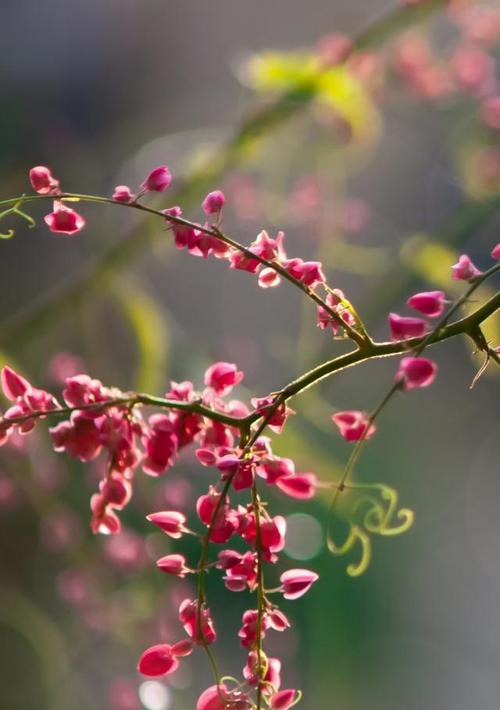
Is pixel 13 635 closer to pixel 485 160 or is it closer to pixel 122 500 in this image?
pixel 485 160

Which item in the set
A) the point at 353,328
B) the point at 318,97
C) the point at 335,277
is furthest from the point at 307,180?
the point at 353,328

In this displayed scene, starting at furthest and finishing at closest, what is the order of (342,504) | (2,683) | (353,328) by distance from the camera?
1. (2,683)
2. (342,504)
3. (353,328)

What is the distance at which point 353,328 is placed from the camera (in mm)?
293

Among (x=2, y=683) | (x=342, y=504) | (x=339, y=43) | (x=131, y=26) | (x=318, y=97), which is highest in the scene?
(x=131, y=26)

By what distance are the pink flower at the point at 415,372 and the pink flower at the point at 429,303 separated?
28 mm

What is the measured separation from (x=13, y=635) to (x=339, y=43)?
75 cm

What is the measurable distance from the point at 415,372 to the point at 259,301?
1321 mm

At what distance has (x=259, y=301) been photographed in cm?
158

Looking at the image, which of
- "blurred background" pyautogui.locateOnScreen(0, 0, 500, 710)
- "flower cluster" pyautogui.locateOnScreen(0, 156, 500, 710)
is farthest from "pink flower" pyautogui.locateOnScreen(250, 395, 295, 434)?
"blurred background" pyautogui.locateOnScreen(0, 0, 500, 710)

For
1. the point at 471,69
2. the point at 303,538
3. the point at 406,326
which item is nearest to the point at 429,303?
the point at 406,326

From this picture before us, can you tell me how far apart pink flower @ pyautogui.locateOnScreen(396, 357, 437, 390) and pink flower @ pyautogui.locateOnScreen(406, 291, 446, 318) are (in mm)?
28

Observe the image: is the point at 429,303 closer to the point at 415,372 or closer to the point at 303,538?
the point at 415,372

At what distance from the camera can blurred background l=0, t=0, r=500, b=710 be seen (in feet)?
2.55

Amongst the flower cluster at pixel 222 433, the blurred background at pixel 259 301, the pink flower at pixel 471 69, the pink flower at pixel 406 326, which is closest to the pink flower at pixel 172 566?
the flower cluster at pixel 222 433
